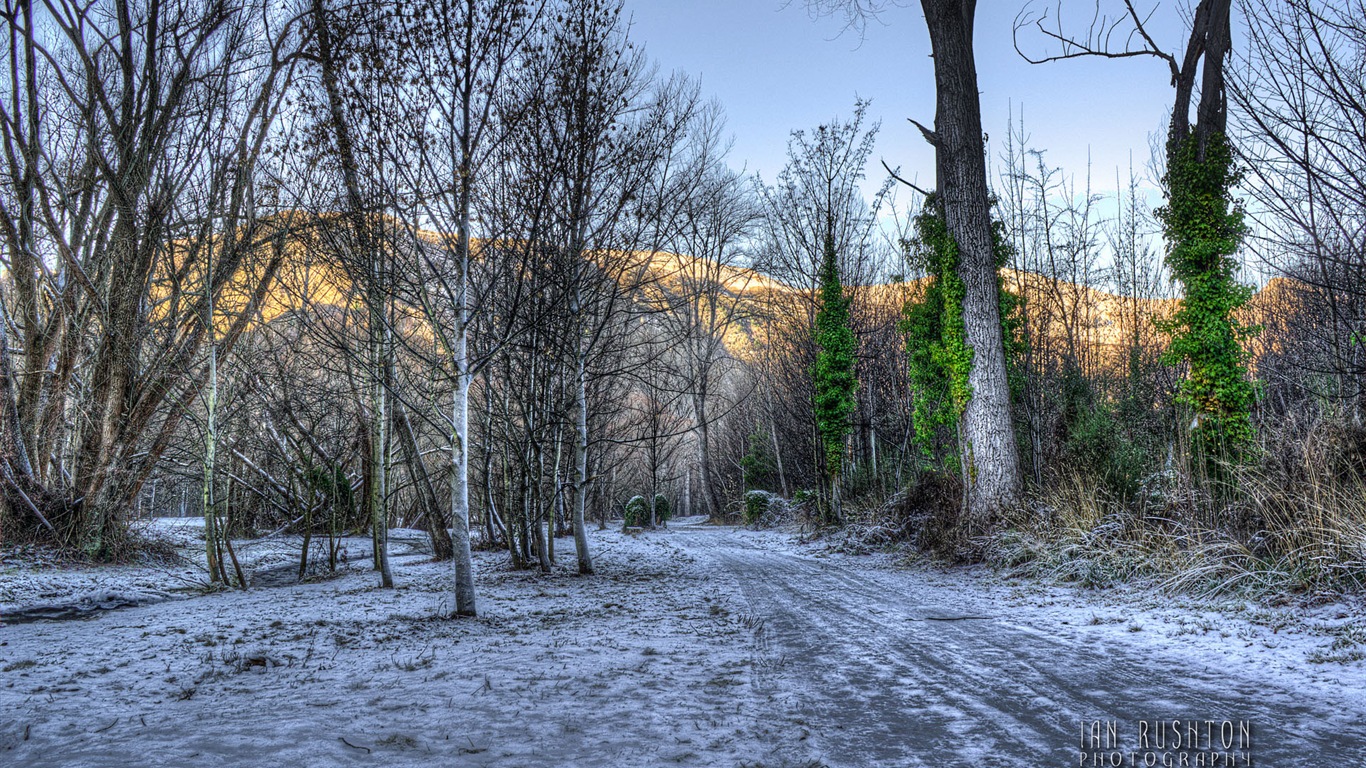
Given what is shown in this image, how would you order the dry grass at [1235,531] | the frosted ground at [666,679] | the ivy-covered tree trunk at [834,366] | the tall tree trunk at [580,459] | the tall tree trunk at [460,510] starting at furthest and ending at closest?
1. the ivy-covered tree trunk at [834,366]
2. the tall tree trunk at [580,459]
3. the tall tree trunk at [460,510]
4. the dry grass at [1235,531]
5. the frosted ground at [666,679]

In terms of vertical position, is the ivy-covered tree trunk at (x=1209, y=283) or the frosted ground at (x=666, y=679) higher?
the ivy-covered tree trunk at (x=1209, y=283)

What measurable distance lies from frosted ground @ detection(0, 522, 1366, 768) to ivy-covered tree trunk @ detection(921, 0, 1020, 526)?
3450mm

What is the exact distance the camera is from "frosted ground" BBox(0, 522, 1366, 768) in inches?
92.5

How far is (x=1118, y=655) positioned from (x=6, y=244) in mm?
13511

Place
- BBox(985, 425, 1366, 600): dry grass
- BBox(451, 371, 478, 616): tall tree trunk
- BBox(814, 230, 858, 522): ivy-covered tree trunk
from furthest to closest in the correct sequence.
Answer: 1. BBox(814, 230, 858, 522): ivy-covered tree trunk
2. BBox(451, 371, 478, 616): tall tree trunk
3. BBox(985, 425, 1366, 600): dry grass

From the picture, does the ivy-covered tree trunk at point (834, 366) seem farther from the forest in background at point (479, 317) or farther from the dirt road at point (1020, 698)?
the dirt road at point (1020, 698)

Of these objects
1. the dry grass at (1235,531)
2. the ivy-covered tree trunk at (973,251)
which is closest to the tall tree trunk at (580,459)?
the dry grass at (1235,531)

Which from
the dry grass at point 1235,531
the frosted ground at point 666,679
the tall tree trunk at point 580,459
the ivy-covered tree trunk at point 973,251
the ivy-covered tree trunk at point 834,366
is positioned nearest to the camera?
A: the frosted ground at point 666,679

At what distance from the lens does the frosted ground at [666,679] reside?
92.5 inches

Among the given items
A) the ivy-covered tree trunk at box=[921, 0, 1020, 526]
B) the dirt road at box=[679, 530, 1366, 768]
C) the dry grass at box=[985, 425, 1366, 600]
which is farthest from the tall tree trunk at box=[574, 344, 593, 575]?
the ivy-covered tree trunk at box=[921, 0, 1020, 526]

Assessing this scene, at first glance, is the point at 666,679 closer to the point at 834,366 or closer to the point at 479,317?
the point at 479,317

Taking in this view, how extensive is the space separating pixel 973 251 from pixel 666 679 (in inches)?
348

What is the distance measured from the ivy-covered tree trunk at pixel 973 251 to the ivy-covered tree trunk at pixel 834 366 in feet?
16.8

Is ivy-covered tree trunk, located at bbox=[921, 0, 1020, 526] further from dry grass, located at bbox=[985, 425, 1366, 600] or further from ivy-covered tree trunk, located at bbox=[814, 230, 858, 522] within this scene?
ivy-covered tree trunk, located at bbox=[814, 230, 858, 522]
